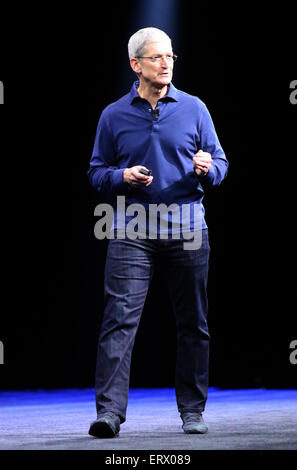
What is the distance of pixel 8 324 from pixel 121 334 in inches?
98.0

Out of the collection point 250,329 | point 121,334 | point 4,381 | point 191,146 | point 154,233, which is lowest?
point 4,381

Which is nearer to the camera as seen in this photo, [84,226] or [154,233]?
[154,233]

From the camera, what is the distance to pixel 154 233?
278 centimetres

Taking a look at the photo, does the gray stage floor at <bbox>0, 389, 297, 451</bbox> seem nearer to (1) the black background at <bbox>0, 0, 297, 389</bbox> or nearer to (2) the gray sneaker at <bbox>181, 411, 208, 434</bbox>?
(2) the gray sneaker at <bbox>181, 411, 208, 434</bbox>

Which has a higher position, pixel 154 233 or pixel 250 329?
pixel 154 233

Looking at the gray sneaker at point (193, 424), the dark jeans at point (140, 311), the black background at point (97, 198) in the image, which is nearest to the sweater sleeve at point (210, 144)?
the dark jeans at point (140, 311)

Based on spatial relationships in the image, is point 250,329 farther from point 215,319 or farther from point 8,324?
point 8,324

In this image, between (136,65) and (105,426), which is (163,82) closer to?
(136,65)

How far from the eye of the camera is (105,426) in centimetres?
258

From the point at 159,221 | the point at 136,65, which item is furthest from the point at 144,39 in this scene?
the point at 159,221

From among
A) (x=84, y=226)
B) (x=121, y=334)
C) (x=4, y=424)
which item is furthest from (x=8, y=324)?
(x=121, y=334)

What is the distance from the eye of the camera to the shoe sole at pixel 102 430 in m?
2.58

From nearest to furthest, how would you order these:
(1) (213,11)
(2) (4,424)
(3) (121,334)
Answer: (3) (121,334), (2) (4,424), (1) (213,11)

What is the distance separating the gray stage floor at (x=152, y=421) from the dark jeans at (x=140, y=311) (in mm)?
154
